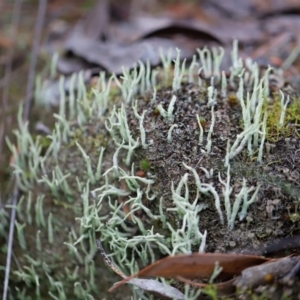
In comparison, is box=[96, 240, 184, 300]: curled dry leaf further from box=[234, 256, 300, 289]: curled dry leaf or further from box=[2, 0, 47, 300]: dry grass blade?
box=[2, 0, 47, 300]: dry grass blade

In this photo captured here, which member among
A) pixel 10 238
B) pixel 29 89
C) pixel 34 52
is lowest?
pixel 10 238

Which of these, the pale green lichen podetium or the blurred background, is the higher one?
the blurred background

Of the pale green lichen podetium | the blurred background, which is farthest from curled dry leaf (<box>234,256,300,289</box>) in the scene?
the blurred background

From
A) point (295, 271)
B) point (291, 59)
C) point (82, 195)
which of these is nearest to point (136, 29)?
point (291, 59)

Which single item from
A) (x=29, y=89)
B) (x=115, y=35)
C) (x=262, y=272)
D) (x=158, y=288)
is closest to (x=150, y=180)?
(x=158, y=288)

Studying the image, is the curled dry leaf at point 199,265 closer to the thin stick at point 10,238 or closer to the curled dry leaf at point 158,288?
the curled dry leaf at point 158,288

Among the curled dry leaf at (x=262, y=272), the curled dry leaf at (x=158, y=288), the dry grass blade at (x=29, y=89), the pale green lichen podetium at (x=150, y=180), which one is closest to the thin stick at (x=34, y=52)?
the dry grass blade at (x=29, y=89)

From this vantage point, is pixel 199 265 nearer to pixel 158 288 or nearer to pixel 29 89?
pixel 158 288

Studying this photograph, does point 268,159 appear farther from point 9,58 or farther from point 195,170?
point 9,58
